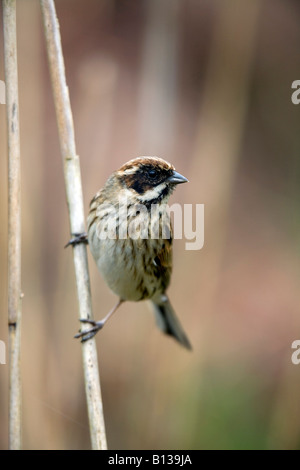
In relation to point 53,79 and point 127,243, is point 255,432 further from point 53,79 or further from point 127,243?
point 53,79

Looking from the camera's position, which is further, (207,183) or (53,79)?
(207,183)

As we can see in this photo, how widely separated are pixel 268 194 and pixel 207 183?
6.31 feet

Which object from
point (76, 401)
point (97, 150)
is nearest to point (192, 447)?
point (76, 401)

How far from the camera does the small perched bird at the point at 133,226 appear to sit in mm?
2600

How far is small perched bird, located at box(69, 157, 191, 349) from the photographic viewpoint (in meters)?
2.60

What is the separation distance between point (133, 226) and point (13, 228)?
0.69 m

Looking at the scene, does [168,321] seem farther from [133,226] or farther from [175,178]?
[175,178]

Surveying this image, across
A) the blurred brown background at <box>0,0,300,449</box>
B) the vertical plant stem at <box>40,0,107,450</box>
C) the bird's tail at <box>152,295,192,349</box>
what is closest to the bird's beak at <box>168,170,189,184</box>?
the vertical plant stem at <box>40,0,107,450</box>

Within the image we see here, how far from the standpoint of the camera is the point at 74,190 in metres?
2.38

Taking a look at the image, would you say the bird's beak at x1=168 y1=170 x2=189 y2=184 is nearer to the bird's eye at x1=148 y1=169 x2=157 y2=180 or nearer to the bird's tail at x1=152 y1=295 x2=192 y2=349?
the bird's eye at x1=148 y1=169 x2=157 y2=180

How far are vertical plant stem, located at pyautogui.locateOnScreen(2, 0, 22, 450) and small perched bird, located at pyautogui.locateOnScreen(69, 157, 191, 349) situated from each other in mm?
353

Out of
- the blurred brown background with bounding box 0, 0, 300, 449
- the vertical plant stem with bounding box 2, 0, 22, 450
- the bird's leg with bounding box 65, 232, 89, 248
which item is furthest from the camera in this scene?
the blurred brown background with bounding box 0, 0, 300, 449

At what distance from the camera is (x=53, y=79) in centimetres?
228
